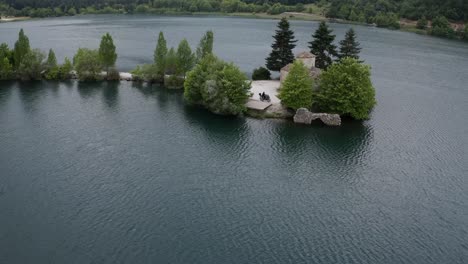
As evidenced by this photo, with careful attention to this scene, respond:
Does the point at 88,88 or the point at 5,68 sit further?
the point at 5,68

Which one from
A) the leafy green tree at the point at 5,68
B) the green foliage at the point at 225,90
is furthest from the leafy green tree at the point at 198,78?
the leafy green tree at the point at 5,68

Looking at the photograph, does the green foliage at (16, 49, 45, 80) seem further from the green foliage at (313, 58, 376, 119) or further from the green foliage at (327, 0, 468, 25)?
the green foliage at (327, 0, 468, 25)

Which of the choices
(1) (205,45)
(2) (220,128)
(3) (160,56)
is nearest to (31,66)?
(3) (160,56)

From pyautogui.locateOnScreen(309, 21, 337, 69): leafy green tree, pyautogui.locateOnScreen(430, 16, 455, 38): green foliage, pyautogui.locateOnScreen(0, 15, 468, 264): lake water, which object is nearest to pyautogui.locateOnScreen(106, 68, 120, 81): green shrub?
pyautogui.locateOnScreen(0, 15, 468, 264): lake water

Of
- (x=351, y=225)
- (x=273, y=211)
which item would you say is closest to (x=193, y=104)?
(x=273, y=211)

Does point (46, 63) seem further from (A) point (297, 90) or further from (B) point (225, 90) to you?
(A) point (297, 90)

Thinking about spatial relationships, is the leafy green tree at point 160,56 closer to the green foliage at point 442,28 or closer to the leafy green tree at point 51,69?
the leafy green tree at point 51,69
